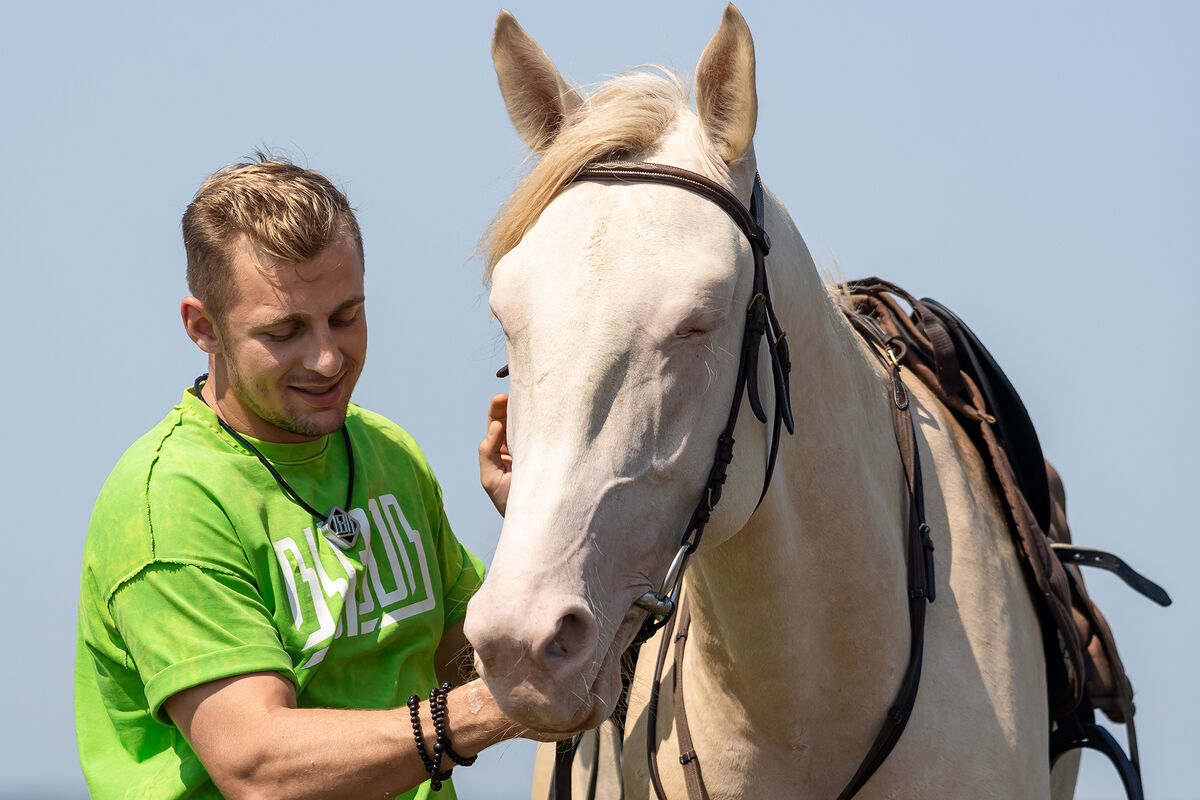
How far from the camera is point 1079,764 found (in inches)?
148

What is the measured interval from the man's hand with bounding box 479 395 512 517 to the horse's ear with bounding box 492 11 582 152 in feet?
2.15

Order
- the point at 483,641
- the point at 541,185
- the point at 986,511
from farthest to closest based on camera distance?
the point at 986,511 < the point at 541,185 < the point at 483,641

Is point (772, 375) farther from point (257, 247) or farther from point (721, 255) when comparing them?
point (257, 247)

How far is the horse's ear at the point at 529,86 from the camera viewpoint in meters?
2.52

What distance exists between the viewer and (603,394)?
1.96 metres

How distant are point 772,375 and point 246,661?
1171mm

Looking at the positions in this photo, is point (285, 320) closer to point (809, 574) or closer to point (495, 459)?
point (495, 459)

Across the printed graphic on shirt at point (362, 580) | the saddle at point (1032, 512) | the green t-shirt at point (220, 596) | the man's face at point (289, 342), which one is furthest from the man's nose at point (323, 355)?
the saddle at point (1032, 512)

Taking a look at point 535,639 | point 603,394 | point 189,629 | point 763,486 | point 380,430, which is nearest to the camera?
point 535,639

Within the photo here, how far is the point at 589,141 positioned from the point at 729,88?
30 centimetres

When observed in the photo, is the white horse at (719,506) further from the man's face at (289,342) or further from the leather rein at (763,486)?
the man's face at (289,342)

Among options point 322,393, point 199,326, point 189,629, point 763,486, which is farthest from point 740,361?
→ point 199,326

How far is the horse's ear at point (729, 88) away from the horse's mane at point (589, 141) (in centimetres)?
9

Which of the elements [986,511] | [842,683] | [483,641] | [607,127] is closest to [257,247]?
[607,127]
